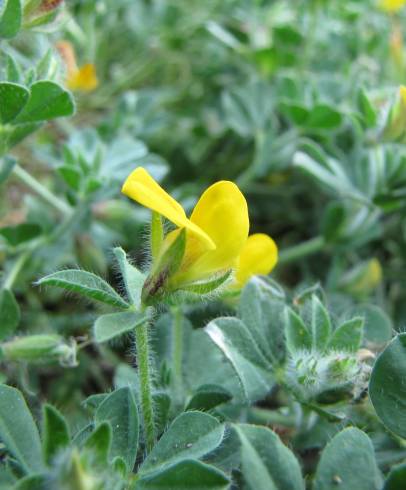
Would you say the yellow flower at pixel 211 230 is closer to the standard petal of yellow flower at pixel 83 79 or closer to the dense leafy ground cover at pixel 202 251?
the dense leafy ground cover at pixel 202 251

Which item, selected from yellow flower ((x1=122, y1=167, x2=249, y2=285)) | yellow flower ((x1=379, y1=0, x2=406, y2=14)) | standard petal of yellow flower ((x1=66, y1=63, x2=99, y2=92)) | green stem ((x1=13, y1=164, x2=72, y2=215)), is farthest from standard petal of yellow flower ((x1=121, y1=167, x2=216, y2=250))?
yellow flower ((x1=379, y1=0, x2=406, y2=14))

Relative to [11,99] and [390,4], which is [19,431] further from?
[390,4]

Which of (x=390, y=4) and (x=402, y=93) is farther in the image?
(x=390, y=4)

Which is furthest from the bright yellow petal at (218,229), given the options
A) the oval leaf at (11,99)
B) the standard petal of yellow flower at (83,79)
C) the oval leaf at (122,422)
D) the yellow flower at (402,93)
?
the standard petal of yellow flower at (83,79)

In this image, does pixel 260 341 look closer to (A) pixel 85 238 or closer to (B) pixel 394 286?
(A) pixel 85 238

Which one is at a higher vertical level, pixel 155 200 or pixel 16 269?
pixel 155 200

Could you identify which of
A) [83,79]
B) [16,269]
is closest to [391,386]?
[16,269]

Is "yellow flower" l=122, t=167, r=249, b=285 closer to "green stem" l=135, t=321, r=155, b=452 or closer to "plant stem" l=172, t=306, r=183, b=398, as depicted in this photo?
"green stem" l=135, t=321, r=155, b=452
